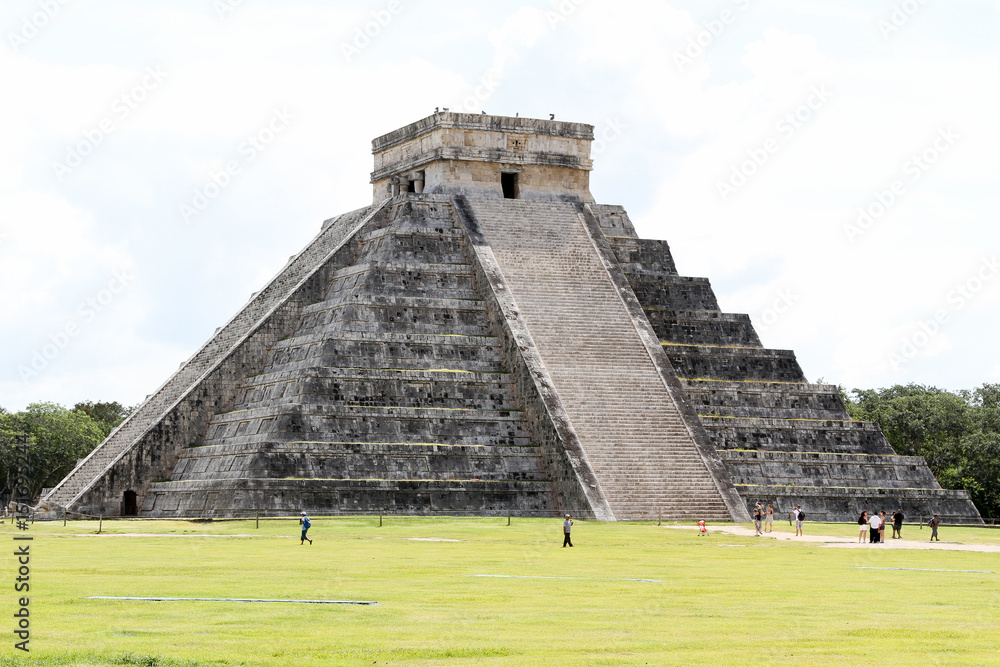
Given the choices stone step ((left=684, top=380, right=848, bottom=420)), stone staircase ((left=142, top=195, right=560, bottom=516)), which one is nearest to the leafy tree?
stone staircase ((left=142, top=195, right=560, bottom=516))

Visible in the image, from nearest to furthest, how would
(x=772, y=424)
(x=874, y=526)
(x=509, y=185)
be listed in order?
(x=874, y=526) < (x=772, y=424) < (x=509, y=185)

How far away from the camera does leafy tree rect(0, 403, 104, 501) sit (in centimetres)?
6369

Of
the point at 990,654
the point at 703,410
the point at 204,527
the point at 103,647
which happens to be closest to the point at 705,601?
the point at 990,654

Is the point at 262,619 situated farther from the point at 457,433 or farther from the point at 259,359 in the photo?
the point at 259,359

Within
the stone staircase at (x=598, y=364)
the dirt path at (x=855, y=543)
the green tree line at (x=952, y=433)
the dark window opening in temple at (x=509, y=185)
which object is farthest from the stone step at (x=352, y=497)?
the green tree line at (x=952, y=433)

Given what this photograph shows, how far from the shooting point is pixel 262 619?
49.3 ft

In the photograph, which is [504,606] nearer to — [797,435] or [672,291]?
[797,435]

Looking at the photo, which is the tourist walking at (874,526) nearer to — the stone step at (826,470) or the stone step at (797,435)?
the stone step at (826,470)

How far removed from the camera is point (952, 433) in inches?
2357

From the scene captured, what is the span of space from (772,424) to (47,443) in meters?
35.6

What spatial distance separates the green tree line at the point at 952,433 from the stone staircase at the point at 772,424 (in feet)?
38.8

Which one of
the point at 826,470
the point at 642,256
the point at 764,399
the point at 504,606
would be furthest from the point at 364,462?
the point at 504,606

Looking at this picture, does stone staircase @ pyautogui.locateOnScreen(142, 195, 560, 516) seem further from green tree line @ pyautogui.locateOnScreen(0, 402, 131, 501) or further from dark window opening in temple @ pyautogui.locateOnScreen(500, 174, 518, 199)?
green tree line @ pyautogui.locateOnScreen(0, 402, 131, 501)

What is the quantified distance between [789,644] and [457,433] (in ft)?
84.3
